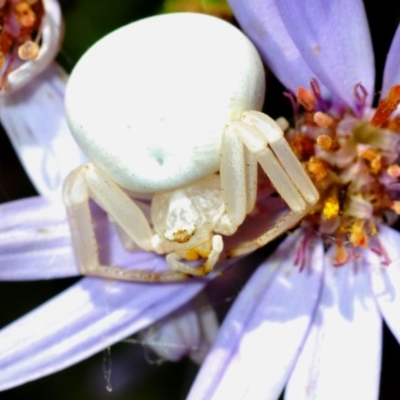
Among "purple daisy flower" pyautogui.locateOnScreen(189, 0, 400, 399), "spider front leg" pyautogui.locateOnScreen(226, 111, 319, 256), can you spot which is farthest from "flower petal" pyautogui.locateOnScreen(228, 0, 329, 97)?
"spider front leg" pyautogui.locateOnScreen(226, 111, 319, 256)

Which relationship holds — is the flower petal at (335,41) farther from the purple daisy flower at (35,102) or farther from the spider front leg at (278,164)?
the purple daisy flower at (35,102)

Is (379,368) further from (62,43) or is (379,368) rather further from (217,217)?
(62,43)

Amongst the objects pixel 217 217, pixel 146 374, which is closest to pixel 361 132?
pixel 217 217

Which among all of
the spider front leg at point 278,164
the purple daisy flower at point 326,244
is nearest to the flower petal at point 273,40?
the purple daisy flower at point 326,244

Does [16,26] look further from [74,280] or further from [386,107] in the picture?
[386,107]

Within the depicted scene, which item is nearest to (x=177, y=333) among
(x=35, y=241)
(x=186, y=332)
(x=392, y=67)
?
(x=186, y=332)
